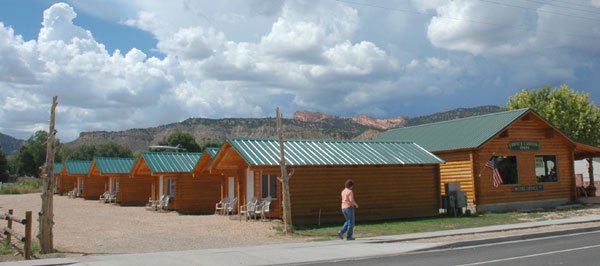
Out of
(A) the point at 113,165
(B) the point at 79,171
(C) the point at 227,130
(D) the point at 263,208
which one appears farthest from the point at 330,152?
(C) the point at 227,130

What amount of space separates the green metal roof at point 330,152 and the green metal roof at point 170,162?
29.7ft

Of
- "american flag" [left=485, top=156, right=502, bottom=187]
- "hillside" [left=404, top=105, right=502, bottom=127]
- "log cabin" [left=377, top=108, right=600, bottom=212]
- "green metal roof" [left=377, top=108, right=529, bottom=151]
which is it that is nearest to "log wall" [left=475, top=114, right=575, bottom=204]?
"log cabin" [left=377, top=108, right=600, bottom=212]

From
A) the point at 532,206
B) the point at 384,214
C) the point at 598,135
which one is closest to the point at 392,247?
the point at 384,214

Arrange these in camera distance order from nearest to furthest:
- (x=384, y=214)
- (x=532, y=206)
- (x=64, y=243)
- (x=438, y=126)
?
1. (x=64, y=243)
2. (x=384, y=214)
3. (x=532, y=206)
4. (x=438, y=126)

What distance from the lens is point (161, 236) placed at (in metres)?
17.5

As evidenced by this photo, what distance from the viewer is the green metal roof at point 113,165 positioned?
39281mm

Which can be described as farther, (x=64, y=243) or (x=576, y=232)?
(x=576, y=232)

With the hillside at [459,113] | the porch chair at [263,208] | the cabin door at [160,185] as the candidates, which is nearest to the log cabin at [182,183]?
the cabin door at [160,185]

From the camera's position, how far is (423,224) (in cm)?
1958

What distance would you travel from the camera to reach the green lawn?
56.9 feet

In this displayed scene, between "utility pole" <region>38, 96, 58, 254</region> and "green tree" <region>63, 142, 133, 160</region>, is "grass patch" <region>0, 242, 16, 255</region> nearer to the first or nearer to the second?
"utility pole" <region>38, 96, 58, 254</region>

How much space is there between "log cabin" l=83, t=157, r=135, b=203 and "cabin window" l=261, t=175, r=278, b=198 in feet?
59.9

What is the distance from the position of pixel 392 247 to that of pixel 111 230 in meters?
10.6

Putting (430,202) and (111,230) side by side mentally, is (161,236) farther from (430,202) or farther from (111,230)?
(430,202)
